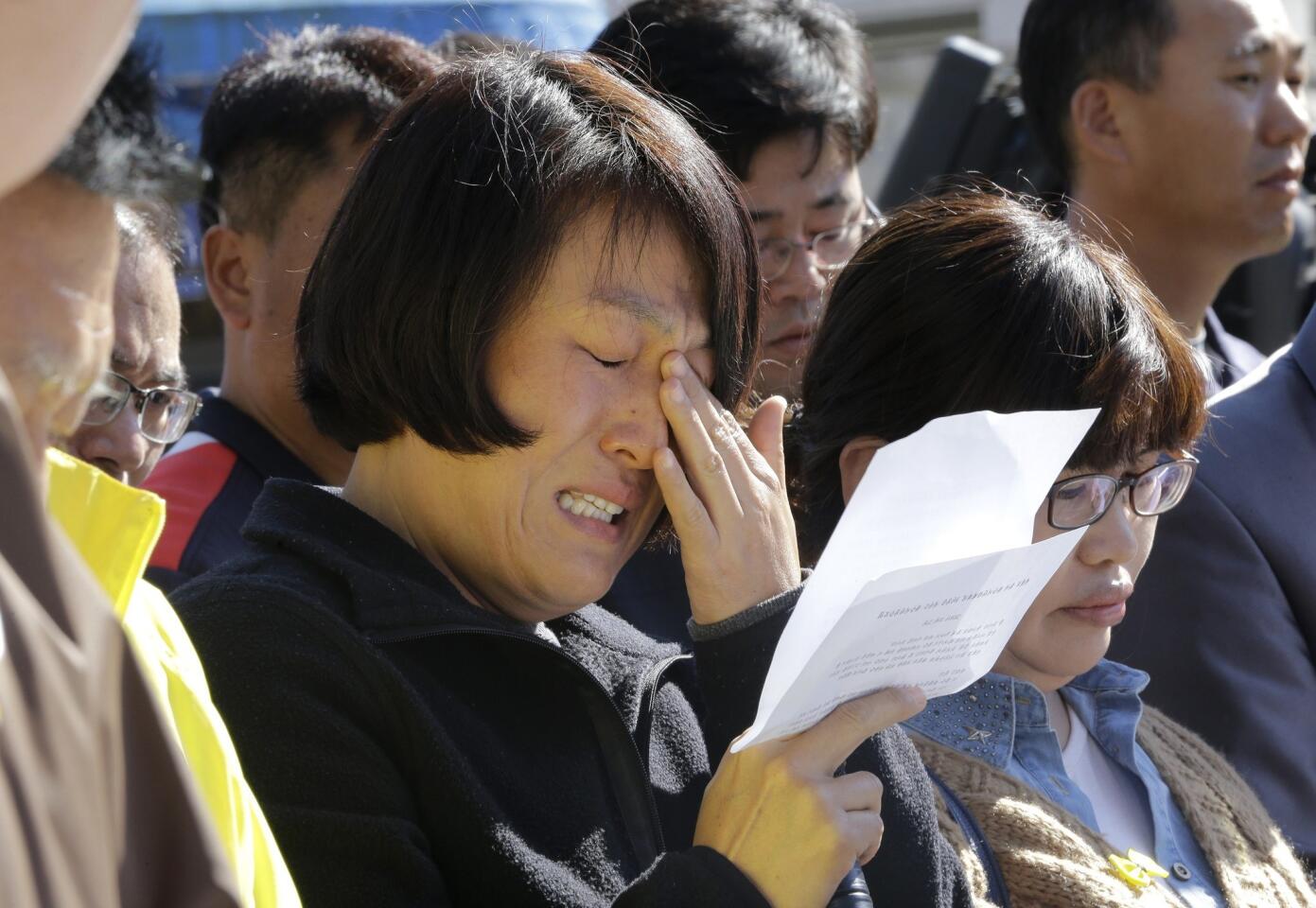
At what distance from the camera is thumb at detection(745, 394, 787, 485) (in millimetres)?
1854

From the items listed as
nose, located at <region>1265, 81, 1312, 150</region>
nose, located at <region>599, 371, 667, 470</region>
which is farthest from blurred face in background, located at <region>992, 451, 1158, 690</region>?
nose, located at <region>1265, 81, 1312, 150</region>

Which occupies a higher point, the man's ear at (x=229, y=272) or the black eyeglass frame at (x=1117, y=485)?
the black eyeglass frame at (x=1117, y=485)

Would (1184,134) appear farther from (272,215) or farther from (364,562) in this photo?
(364,562)

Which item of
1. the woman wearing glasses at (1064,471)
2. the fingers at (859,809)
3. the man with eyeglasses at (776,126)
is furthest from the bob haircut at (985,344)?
the man with eyeglasses at (776,126)

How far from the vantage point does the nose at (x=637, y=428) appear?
1.71 meters

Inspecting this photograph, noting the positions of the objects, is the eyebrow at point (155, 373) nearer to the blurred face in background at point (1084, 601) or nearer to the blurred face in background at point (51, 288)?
the blurred face in background at point (1084, 601)

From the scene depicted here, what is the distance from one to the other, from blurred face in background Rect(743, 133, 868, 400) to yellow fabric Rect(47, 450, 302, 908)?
1.70 metres

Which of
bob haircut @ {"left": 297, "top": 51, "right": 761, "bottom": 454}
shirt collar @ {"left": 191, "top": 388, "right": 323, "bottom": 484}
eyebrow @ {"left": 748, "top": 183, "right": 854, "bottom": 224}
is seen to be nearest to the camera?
bob haircut @ {"left": 297, "top": 51, "right": 761, "bottom": 454}

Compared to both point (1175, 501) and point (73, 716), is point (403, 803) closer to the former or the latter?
point (73, 716)

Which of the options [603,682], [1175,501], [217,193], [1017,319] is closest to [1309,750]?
[1175,501]

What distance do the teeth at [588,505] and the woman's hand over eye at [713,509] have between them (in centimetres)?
6

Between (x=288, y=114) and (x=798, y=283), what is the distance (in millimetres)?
974

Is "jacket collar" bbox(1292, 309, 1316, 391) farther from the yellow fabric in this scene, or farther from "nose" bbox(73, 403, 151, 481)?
the yellow fabric

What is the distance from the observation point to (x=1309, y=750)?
2.49m
